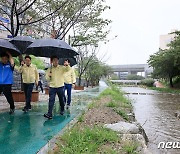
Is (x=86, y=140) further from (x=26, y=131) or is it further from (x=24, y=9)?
(x=24, y=9)

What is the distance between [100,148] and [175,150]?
7.78 ft

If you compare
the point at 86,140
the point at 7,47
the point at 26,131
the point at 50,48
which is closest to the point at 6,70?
the point at 7,47

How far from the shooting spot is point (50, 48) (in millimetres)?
5930

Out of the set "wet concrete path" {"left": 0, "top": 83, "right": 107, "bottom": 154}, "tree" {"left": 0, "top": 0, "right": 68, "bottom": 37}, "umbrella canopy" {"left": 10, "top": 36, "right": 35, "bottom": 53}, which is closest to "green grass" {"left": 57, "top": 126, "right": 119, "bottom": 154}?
"wet concrete path" {"left": 0, "top": 83, "right": 107, "bottom": 154}

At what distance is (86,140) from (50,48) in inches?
117

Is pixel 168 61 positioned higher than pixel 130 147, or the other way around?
pixel 168 61

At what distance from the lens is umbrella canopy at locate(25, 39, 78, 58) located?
555cm

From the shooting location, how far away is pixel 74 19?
1341 cm

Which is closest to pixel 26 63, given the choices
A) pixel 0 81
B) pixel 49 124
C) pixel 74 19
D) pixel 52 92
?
pixel 0 81

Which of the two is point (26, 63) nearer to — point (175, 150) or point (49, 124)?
point (49, 124)

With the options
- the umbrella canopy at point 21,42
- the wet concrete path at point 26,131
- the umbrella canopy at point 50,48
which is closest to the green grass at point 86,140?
the wet concrete path at point 26,131

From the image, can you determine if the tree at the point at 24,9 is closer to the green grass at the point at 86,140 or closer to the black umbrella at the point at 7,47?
the black umbrella at the point at 7,47

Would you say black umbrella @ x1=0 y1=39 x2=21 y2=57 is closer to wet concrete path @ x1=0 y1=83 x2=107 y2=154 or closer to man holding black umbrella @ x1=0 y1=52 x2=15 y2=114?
man holding black umbrella @ x1=0 y1=52 x2=15 y2=114

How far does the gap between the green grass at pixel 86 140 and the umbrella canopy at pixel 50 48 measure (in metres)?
→ 2.29
